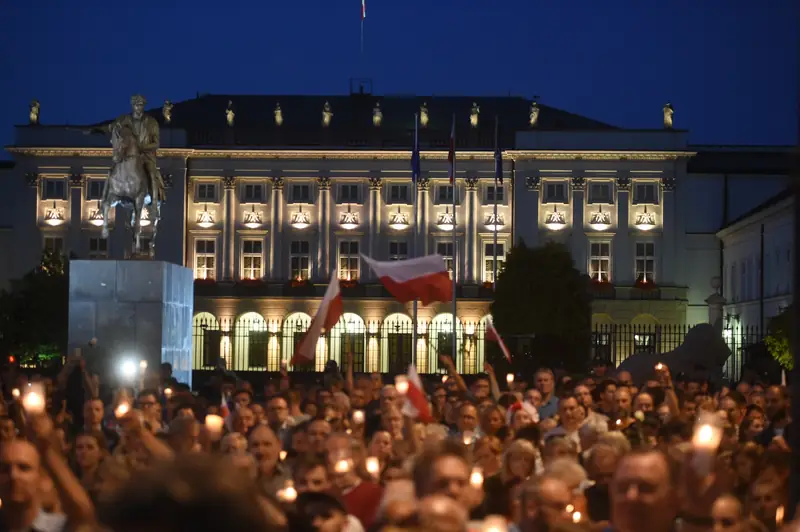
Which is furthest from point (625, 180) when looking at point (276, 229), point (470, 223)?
point (276, 229)

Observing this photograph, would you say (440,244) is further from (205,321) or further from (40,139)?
(40,139)

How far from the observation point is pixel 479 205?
8206 cm

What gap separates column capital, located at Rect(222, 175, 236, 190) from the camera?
8169 cm

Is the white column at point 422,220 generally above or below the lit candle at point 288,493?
above

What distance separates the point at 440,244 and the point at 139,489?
7957 cm

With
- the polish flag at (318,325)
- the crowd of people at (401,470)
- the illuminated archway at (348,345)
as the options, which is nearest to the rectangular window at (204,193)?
the illuminated archway at (348,345)

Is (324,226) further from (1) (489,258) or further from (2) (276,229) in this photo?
(1) (489,258)

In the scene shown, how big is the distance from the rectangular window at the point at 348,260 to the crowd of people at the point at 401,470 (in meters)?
66.8

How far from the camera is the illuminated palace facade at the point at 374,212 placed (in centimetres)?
7969

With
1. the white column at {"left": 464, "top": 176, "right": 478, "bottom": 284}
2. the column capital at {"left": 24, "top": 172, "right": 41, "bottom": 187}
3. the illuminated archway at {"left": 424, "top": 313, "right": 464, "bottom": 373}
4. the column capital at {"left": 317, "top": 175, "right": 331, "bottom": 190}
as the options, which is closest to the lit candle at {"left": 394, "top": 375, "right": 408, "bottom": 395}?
the illuminated archway at {"left": 424, "top": 313, "right": 464, "bottom": 373}

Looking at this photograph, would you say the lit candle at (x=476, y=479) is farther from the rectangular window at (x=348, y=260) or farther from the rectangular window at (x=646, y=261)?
the rectangular window at (x=646, y=261)

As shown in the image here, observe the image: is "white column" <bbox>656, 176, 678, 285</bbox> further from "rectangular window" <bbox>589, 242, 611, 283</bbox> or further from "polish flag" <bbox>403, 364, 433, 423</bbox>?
"polish flag" <bbox>403, 364, 433, 423</bbox>

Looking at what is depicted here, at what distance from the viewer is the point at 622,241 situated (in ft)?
265

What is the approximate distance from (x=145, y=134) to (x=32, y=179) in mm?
59152
